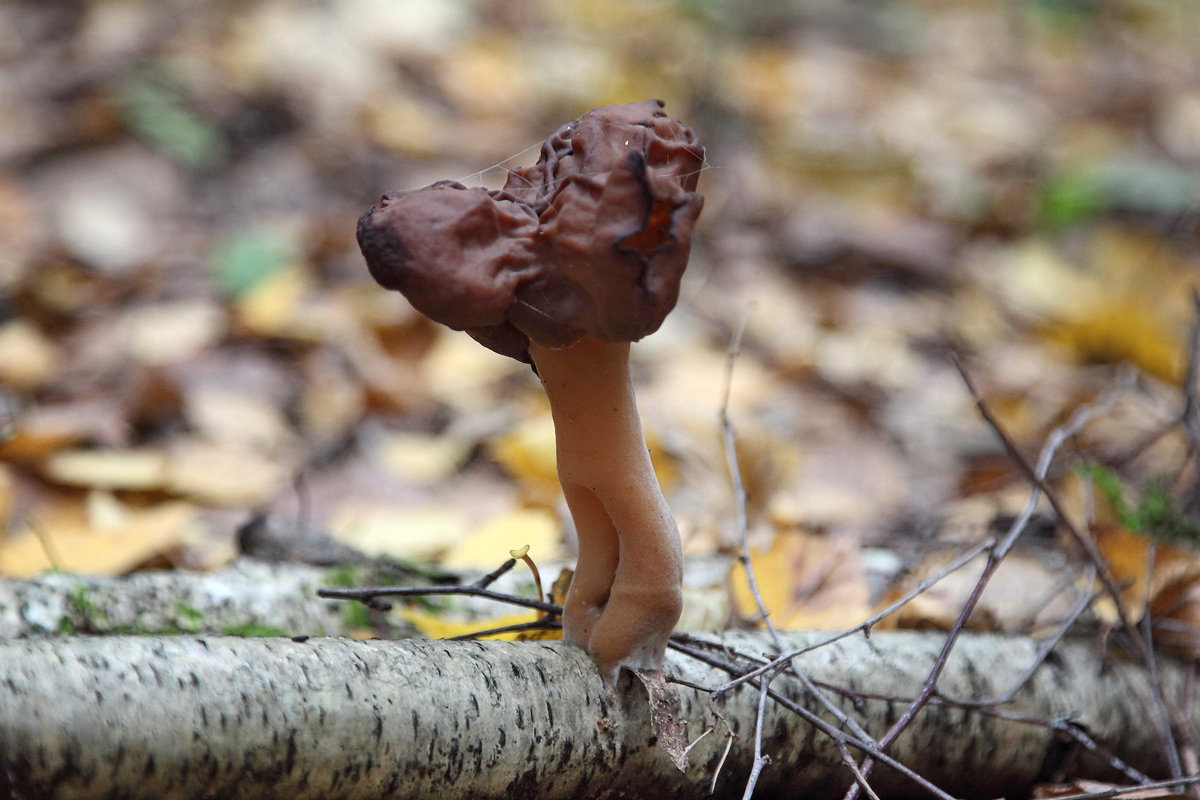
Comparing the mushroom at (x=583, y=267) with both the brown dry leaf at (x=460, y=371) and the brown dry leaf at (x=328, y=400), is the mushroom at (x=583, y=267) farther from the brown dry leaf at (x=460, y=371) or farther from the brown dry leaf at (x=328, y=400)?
the brown dry leaf at (x=460, y=371)

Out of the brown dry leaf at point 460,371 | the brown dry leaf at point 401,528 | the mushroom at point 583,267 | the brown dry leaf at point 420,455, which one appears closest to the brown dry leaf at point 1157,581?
the mushroom at point 583,267

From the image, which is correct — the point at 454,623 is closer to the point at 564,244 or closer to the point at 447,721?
the point at 447,721

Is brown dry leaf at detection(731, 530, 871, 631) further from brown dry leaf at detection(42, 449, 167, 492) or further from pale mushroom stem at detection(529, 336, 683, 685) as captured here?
brown dry leaf at detection(42, 449, 167, 492)

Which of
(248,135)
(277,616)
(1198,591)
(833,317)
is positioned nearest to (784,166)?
(833,317)

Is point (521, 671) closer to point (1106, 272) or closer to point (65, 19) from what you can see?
point (1106, 272)

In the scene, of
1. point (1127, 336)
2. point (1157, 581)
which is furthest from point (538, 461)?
point (1127, 336)

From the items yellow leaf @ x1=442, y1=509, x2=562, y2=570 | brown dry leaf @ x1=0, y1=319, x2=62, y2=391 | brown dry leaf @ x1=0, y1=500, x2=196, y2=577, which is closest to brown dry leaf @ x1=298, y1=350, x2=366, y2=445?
brown dry leaf @ x1=0, y1=319, x2=62, y2=391
